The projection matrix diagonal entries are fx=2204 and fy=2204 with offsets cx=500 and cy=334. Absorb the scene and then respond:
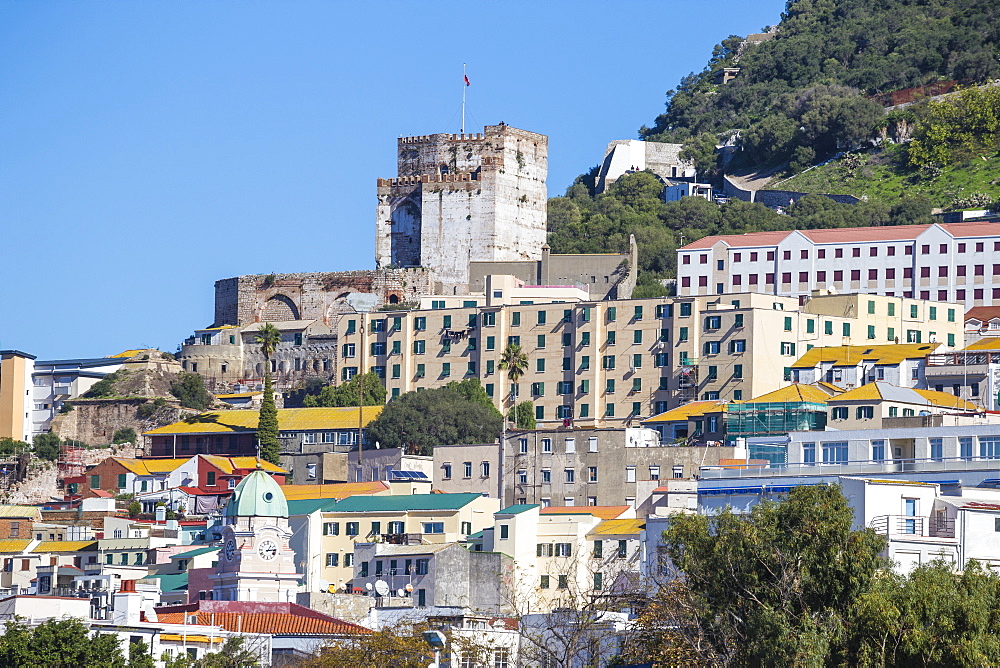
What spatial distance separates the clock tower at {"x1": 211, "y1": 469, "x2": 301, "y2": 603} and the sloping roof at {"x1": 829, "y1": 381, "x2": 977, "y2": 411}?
2595 centimetres

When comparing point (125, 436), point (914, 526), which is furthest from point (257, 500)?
point (125, 436)

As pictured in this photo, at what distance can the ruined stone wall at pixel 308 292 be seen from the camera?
141375 mm

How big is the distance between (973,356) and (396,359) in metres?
32.9

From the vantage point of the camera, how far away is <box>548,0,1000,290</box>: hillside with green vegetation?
507ft

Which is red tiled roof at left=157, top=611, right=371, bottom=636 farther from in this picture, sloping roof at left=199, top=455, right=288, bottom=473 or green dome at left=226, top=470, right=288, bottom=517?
sloping roof at left=199, top=455, right=288, bottom=473

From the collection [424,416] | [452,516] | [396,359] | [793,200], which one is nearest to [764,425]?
[452,516]

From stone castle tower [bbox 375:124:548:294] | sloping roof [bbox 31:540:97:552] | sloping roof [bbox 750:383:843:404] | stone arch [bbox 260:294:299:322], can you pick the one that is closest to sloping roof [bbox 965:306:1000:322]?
sloping roof [bbox 750:383:843:404]

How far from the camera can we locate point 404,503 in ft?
289

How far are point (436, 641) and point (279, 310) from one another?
87669 mm

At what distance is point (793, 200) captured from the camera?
541 feet

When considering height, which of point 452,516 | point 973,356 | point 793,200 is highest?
point 793,200

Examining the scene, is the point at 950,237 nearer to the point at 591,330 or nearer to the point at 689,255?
the point at 689,255

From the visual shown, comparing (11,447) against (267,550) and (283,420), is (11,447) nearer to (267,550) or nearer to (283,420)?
(283,420)

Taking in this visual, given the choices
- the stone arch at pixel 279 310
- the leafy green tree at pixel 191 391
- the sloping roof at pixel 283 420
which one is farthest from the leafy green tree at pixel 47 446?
the stone arch at pixel 279 310
